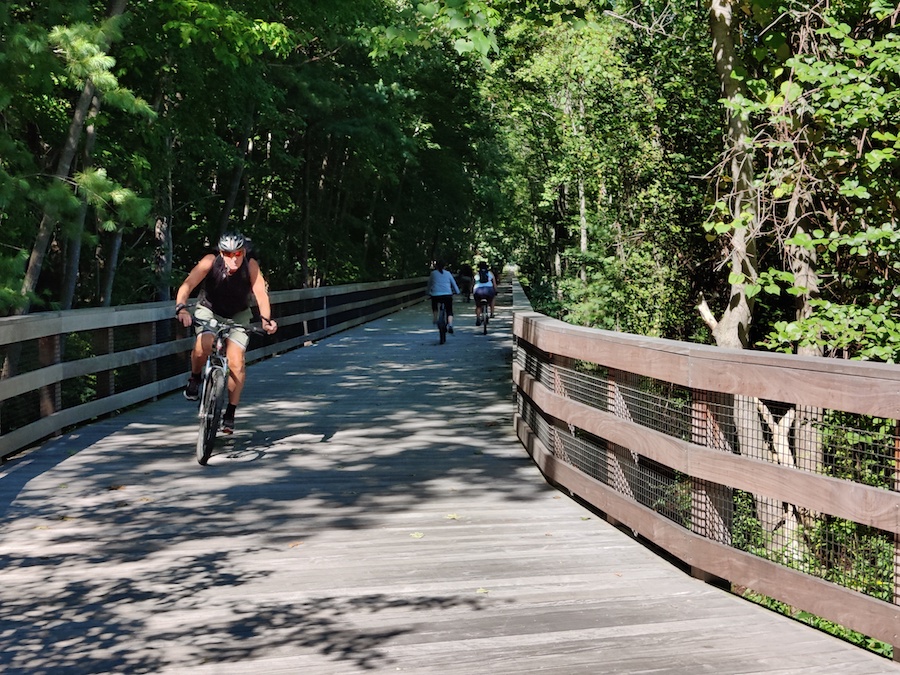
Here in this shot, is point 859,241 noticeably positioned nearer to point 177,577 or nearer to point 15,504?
point 177,577

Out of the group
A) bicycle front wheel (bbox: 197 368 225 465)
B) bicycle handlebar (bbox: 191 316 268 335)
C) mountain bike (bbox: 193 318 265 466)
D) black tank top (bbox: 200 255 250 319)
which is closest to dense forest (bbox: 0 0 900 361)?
black tank top (bbox: 200 255 250 319)

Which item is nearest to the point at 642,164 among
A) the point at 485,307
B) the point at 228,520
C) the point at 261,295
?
the point at 261,295

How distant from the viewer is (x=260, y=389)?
14.7 m

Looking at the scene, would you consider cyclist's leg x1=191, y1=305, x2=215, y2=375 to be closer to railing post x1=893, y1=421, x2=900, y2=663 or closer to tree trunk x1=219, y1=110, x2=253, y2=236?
railing post x1=893, y1=421, x2=900, y2=663

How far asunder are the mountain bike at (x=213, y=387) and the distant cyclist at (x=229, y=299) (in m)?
0.06

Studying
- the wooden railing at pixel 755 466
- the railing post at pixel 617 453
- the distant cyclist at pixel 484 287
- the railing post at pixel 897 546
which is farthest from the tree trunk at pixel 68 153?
the distant cyclist at pixel 484 287

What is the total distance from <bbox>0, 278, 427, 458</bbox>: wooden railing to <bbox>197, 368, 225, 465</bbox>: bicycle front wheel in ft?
5.03

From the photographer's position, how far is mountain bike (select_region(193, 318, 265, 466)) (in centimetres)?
892

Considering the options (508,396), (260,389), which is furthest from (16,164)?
(508,396)

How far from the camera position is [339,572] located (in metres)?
5.74

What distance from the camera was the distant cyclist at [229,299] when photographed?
30.0 ft

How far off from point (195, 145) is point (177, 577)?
18.9 m

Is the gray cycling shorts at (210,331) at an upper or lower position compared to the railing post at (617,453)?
upper

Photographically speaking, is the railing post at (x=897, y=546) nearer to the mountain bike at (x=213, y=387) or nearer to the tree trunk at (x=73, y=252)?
the mountain bike at (x=213, y=387)
